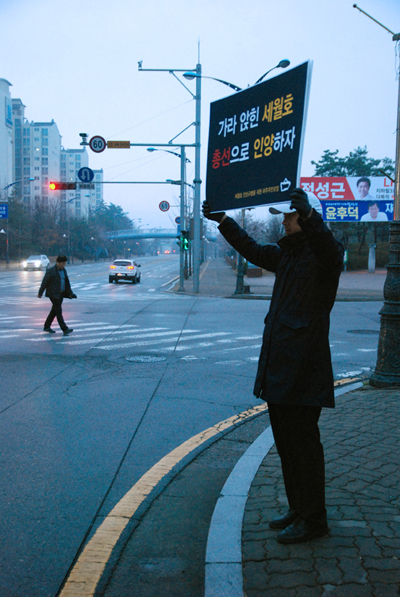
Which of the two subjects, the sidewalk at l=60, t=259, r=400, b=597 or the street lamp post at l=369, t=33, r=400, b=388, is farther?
the street lamp post at l=369, t=33, r=400, b=388

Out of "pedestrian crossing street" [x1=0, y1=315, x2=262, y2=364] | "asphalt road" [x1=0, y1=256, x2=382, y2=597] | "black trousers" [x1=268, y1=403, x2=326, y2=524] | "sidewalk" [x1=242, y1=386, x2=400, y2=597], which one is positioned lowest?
"pedestrian crossing street" [x1=0, y1=315, x2=262, y2=364]

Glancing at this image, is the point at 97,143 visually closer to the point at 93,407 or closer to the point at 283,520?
the point at 93,407

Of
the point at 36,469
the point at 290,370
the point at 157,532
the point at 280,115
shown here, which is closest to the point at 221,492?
the point at 157,532

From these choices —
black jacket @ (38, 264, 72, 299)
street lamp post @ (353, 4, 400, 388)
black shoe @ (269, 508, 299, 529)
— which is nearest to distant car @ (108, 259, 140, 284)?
black jacket @ (38, 264, 72, 299)

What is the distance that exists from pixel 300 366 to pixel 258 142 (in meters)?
1.59

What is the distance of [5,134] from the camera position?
387 ft

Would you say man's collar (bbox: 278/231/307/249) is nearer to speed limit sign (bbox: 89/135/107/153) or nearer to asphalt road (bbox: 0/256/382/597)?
asphalt road (bbox: 0/256/382/597)

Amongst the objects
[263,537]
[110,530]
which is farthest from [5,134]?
[263,537]

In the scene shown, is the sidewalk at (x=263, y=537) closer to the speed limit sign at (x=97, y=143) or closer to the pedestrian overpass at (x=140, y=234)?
the speed limit sign at (x=97, y=143)

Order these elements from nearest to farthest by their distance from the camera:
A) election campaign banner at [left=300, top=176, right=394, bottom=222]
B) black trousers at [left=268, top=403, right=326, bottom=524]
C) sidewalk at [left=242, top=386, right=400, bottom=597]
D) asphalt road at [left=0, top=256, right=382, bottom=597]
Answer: sidewalk at [left=242, top=386, right=400, bottom=597]
black trousers at [left=268, top=403, right=326, bottom=524]
asphalt road at [left=0, top=256, right=382, bottom=597]
election campaign banner at [left=300, top=176, right=394, bottom=222]

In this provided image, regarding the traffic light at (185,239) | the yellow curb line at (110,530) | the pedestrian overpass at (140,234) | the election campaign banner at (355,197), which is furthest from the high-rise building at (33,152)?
the yellow curb line at (110,530)

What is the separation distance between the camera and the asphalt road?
132 inches

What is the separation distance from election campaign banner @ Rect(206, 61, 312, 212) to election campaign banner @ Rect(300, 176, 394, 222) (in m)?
41.9

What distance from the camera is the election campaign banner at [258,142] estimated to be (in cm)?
339
